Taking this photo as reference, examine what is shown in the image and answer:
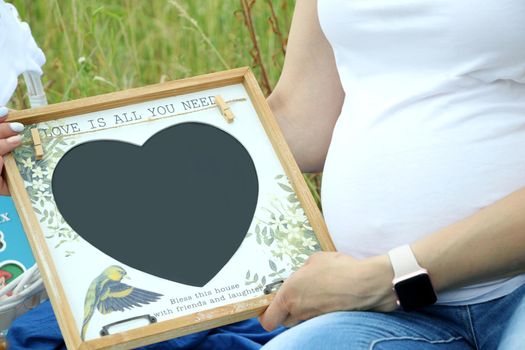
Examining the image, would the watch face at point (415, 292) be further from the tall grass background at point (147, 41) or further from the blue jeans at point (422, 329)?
the tall grass background at point (147, 41)

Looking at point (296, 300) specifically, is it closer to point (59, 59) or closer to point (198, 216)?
point (198, 216)

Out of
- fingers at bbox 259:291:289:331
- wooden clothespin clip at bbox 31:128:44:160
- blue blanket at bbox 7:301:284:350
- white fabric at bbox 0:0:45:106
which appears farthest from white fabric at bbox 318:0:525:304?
white fabric at bbox 0:0:45:106

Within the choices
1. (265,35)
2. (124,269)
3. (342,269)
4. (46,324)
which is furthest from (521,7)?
(265,35)

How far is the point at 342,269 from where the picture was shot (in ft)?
4.37

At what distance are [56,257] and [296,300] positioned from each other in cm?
38

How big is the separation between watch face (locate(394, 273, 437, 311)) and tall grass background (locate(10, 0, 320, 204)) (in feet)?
3.84

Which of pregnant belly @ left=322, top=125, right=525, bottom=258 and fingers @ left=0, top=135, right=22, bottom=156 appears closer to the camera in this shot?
pregnant belly @ left=322, top=125, right=525, bottom=258

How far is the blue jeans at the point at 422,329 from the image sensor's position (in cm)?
124

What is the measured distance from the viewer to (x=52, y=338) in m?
1.61

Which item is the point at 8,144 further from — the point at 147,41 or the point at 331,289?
the point at 147,41

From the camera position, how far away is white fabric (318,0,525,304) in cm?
132

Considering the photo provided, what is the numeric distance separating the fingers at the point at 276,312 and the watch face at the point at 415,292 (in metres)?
0.19

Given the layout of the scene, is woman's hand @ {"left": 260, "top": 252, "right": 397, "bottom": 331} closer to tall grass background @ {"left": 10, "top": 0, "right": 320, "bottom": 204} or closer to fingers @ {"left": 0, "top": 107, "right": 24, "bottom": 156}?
fingers @ {"left": 0, "top": 107, "right": 24, "bottom": 156}

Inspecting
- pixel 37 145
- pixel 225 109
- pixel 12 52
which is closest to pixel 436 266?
pixel 225 109
